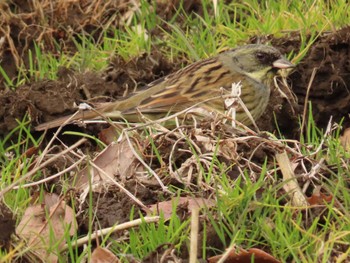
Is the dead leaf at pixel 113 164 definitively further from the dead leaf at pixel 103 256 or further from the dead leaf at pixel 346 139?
the dead leaf at pixel 346 139

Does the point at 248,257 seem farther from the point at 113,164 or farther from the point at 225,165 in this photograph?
the point at 113,164

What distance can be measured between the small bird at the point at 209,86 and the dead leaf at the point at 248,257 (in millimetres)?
2254

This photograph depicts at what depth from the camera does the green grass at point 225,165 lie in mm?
4617

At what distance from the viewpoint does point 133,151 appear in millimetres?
5273

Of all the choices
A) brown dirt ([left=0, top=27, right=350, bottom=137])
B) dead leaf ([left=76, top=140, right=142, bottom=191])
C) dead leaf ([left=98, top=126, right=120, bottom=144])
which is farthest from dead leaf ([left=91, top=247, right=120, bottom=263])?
brown dirt ([left=0, top=27, right=350, bottom=137])

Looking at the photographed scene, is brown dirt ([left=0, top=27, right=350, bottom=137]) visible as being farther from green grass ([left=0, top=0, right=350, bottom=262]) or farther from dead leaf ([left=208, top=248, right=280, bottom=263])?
dead leaf ([left=208, top=248, right=280, bottom=263])

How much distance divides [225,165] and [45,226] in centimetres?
93

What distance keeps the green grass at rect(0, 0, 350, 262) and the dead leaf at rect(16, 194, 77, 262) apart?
69mm

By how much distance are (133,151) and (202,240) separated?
0.83 metres

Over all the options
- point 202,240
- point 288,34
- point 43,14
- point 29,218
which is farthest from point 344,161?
point 43,14

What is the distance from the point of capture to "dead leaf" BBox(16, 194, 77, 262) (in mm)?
4664

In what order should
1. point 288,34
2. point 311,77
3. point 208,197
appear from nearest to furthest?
point 208,197, point 311,77, point 288,34

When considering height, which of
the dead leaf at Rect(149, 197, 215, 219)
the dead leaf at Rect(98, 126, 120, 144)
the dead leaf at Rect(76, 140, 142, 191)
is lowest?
the dead leaf at Rect(98, 126, 120, 144)

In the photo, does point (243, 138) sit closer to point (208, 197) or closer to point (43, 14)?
point (208, 197)
